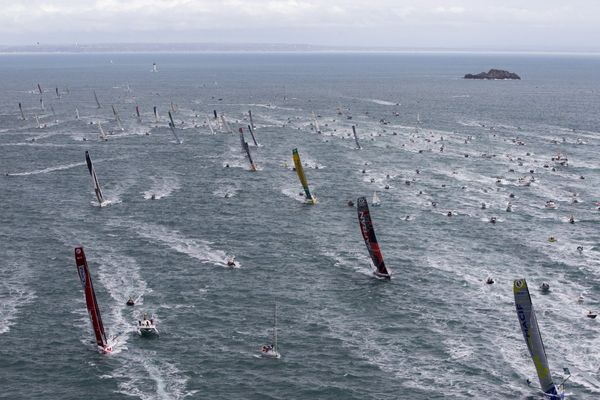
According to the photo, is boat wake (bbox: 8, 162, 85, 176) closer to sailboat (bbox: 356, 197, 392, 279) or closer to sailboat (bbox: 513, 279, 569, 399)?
sailboat (bbox: 356, 197, 392, 279)

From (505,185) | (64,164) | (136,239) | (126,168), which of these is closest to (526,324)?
(136,239)

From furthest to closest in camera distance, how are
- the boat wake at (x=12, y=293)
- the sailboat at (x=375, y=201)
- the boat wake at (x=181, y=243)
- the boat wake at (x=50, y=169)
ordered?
1. the boat wake at (x=50, y=169)
2. the sailboat at (x=375, y=201)
3. the boat wake at (x=181, y=243)
4. the boat wake at (x=12, y=293)

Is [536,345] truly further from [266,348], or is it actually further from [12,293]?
[12,293]

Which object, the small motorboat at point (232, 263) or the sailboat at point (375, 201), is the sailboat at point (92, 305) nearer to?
the small motorboat at point (232, 263)

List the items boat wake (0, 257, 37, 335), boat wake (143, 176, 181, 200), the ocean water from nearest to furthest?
the ocean water
boat wake (0, 257, 37, 335)
boat wake (143, 176, 181, 200)

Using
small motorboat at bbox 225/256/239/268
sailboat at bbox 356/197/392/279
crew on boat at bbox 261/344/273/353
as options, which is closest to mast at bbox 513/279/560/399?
crew on boat at bbox 261/344/273/353

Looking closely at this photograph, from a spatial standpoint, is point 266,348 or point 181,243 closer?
point 266,348

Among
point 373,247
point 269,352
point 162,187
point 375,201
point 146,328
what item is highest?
point 373,247


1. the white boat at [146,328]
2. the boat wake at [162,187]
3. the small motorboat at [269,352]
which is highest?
the boat wake at [162,187]

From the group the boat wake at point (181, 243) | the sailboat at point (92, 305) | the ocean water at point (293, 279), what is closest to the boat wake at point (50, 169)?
the ocean water at point (293, 279)

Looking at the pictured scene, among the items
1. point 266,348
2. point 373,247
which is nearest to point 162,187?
point 373,247

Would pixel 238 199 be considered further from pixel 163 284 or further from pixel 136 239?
pixel 163 284

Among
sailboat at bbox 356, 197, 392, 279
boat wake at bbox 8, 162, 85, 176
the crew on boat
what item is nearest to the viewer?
the crew on boat
